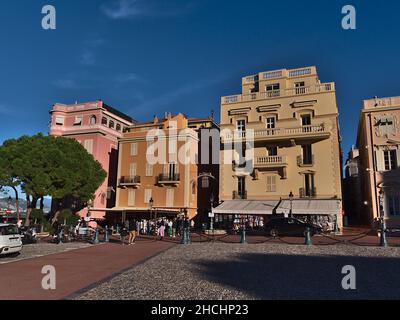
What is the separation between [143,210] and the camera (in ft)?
Answer: 114

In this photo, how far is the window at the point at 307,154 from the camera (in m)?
30.9

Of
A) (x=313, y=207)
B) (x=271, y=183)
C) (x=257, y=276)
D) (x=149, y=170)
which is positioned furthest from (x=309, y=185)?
(x=257, y=276)

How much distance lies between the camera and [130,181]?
3812 centimetres

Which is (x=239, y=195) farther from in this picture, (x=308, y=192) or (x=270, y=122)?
(x=270, y=122)

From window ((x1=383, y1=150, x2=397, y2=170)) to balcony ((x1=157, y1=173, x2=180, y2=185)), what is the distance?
1881cm

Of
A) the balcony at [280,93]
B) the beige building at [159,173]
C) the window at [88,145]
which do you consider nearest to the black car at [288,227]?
the beige building at [159,173]

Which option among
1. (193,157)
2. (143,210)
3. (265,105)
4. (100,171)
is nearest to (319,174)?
(265,105)

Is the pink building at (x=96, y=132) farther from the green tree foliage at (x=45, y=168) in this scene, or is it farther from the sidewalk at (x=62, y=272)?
the sidewalk at (x=62, y=272)

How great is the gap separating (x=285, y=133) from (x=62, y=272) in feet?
80.2

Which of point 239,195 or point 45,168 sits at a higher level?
point 45,168

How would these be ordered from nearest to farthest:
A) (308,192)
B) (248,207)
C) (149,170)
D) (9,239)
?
(9,239)
(248,207)
(308,192)
(149,170)

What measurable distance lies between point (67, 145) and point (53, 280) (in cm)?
2543

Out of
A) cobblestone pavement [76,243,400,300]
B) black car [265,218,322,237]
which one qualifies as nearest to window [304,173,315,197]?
black car [265,218,322,237]

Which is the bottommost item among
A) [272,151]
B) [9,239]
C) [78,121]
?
[9,239]
